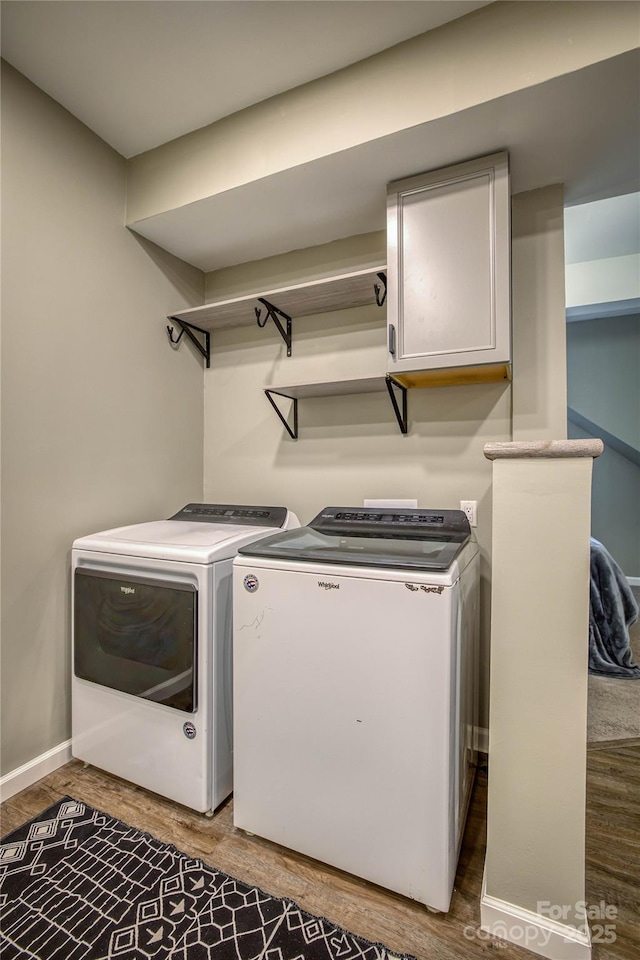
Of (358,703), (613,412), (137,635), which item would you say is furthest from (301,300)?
(613,412)

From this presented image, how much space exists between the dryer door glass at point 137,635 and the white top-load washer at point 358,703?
0.67 ft

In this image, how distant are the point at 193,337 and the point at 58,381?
33.4 inches

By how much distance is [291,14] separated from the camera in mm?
1360

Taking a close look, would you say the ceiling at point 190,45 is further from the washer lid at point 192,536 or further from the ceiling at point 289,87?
the washer lid at point 192,536

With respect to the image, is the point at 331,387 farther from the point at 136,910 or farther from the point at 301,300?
the point at 136,910

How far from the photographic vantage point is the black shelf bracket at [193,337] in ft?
7.53

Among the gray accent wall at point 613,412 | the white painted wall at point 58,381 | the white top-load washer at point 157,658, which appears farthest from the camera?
the gray accent wall at point 613,412

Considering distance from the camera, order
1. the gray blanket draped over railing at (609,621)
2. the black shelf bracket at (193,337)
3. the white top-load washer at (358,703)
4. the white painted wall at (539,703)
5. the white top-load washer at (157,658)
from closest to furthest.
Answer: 1. the white painted wall at (539,703)
2. the white top-load washer at (358,703)
3. the white top-load washer at (157,658)
4. the black shelf bracket at (193,337)
5. the gray blanket draped over railing at (609,621)

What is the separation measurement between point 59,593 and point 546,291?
227cm

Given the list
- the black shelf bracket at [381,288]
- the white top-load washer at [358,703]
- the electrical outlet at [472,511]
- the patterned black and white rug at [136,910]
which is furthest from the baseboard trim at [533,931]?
the black shelf bracket at [381,288]

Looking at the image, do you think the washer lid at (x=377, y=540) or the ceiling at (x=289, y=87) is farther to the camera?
the ceiling at (x=289, y=87)

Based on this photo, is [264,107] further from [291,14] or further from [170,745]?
[170,745]

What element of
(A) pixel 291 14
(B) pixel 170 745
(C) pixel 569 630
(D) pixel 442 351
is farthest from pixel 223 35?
(B) pixel 170 745

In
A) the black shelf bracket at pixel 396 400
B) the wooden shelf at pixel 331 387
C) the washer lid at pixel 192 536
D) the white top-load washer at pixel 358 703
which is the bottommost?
the white top-load washer at pixel 358 703
